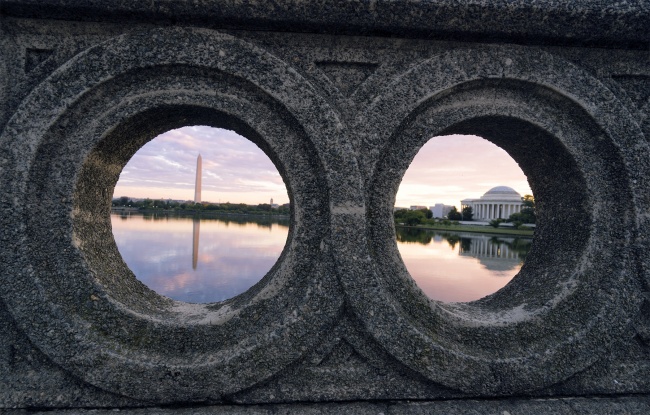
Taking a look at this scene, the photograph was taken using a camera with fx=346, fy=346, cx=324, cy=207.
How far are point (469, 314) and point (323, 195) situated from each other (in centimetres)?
120

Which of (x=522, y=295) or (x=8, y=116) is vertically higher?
(x=8, y=116)

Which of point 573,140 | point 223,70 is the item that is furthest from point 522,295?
point 223,70

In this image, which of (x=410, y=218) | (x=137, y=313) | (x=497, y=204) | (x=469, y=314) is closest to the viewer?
(x=137, y=313)

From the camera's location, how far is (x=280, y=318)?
6.36 feet

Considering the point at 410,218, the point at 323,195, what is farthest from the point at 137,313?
the point at 410,218

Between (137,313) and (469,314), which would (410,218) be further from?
(137,313)

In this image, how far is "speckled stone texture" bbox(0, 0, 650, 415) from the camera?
6.06ft

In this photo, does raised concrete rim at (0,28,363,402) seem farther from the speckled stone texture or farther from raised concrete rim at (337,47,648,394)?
raised concrete rim at (337,47,648,394)

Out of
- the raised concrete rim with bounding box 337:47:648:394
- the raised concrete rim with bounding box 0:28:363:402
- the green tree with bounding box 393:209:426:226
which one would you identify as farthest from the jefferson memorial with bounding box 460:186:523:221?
the raised concrete rim with bounding box 0:28:363:402

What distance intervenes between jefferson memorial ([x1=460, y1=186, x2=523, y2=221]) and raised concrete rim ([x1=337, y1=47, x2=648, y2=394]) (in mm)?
51759

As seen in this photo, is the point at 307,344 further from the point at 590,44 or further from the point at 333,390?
the point at 590,44

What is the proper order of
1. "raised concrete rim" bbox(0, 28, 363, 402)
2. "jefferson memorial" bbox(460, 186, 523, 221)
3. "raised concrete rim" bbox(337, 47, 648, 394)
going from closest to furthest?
1. "raised concrete rim" bbox(0, 28, 363, 402)
2. "raised concrete rim" bbox(337, 47, 648, 394)
3. "jefferson memorial" bbox(460, 186, 523, 221)

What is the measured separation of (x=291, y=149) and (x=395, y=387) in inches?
58.1

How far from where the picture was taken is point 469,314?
219 centimetres
